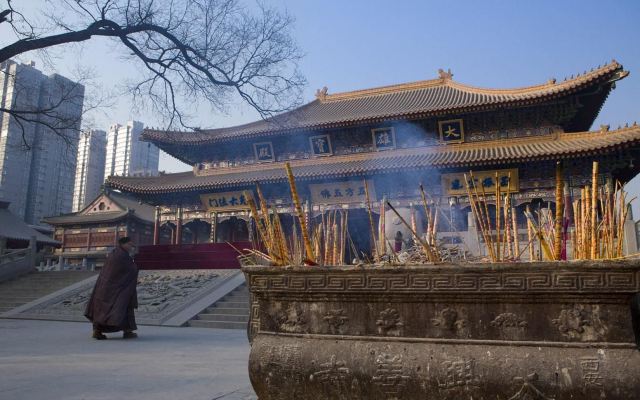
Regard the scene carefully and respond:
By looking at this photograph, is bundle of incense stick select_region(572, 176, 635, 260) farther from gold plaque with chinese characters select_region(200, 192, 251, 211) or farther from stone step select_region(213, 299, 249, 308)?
gold plaque with chinese characters select_region(200, 192, 251, 211)

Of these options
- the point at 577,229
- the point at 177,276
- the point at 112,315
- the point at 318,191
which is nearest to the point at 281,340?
the point at 577,229

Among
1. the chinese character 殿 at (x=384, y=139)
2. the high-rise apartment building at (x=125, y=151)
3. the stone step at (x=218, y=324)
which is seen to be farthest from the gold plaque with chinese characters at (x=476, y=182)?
the high-rise apartment building at (x=125, y=151)

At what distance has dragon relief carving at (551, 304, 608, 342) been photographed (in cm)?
152

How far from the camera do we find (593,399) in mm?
1462

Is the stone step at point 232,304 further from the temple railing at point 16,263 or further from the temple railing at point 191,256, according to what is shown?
the temple railing at point 16,263

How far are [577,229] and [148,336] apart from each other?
5180mm

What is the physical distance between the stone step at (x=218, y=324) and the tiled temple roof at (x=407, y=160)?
662cm

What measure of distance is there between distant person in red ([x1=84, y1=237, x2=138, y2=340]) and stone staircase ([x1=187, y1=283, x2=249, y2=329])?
1.94m

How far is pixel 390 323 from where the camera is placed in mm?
1782

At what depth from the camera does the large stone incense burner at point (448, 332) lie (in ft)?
4.91

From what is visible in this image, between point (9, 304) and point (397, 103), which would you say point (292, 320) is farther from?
point (397, 103)

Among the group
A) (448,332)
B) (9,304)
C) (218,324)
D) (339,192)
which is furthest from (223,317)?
(339,192)

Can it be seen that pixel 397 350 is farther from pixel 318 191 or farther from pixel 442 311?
pixel 318 191

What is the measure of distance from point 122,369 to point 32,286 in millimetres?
10693
